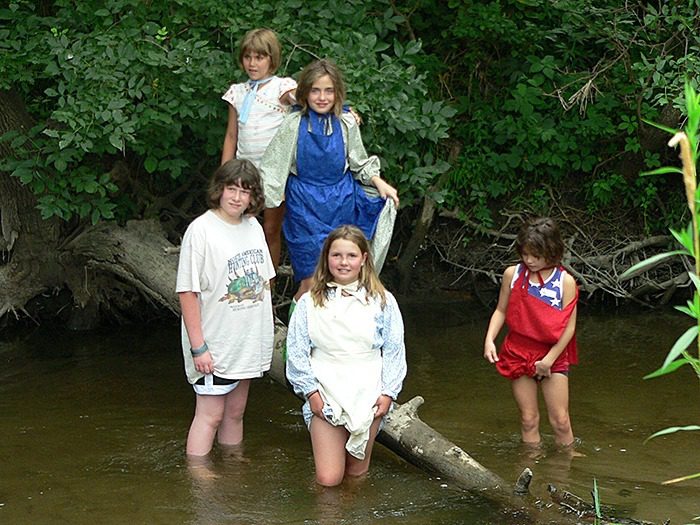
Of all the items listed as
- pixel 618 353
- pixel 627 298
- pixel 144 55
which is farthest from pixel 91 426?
pixel 627 298

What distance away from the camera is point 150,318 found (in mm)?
9227

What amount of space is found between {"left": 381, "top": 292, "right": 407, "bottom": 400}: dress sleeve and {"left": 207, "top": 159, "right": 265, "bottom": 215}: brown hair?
0.84m

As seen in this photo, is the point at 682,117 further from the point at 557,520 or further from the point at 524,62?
the point at 557,520

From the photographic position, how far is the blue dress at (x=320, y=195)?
5945 mm

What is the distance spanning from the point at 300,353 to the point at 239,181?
90cm

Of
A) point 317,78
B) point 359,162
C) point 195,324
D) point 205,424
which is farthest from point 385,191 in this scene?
point 205,424

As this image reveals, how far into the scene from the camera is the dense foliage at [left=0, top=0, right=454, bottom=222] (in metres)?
7.09

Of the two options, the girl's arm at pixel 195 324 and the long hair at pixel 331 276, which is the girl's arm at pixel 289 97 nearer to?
the long hair at pixel 331 276

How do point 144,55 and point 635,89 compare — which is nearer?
point 144,55

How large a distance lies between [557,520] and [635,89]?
5.15 m

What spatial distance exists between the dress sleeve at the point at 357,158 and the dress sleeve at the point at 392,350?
38.4 inches

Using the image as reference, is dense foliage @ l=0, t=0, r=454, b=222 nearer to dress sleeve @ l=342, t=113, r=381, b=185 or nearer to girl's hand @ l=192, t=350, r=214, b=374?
dress sleeve @ l=342, t=113, r=381, b=185

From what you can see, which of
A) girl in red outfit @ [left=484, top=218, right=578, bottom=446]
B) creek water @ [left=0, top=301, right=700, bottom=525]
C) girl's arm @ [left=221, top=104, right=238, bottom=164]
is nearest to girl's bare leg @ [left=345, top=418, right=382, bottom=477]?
creek water @ [left=0, top=301, right=700, bottom=525]

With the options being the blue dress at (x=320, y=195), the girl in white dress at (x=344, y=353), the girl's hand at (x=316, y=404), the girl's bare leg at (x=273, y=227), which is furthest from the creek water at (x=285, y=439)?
the blue dress at (x=320, y=195)
